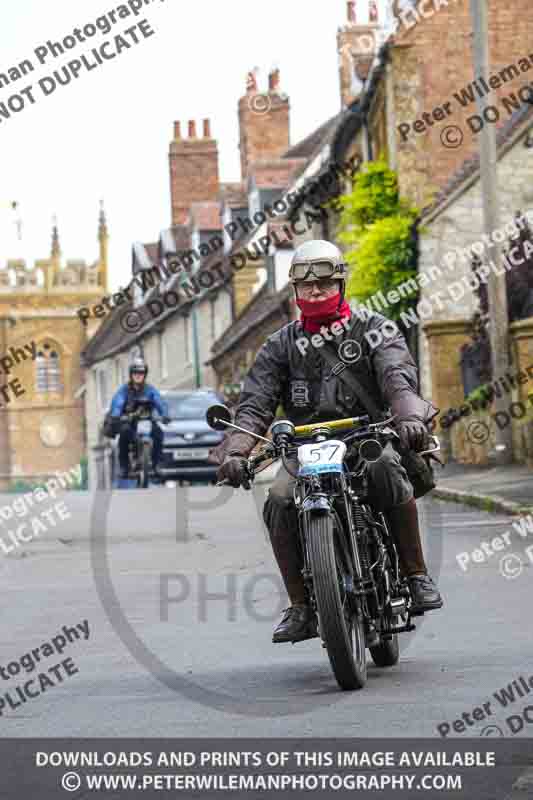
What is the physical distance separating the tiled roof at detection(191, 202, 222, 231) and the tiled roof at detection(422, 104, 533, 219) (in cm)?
3213

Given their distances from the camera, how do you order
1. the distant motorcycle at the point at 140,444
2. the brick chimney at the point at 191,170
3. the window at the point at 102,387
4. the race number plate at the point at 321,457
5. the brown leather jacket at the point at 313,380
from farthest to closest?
1. the window at the point at 102,387
2. the brick chimney at the point at 191,170
3. the distant motorcycle at the point at 140,444
4. the brown leather jacket at the point at 313,380
5. the race number plate at the point at 321,457

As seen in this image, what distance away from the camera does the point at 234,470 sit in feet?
22.5

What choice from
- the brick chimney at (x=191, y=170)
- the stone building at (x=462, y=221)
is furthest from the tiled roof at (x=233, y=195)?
the stone building at (x=462, y=221)

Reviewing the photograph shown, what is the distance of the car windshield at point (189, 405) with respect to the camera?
32219mm

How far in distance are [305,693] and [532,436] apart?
14.8 m

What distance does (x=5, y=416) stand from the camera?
123 meters

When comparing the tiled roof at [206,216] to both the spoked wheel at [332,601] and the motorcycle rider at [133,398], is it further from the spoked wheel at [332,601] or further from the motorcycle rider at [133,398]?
the spoked wheel at [332,601]

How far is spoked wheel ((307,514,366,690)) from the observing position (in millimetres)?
6352

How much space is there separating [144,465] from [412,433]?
57.9 feet

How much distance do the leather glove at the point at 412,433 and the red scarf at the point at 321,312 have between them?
62cm

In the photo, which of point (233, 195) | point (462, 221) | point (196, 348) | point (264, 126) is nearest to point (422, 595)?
point (462, 221)

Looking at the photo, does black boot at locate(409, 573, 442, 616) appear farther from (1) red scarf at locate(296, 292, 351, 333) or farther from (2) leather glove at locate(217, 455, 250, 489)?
(1) red scarf at locate(296, 292, 351, 333)

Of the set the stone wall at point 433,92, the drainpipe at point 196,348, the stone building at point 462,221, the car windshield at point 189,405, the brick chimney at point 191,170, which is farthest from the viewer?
the brick chimney at point 191,170
